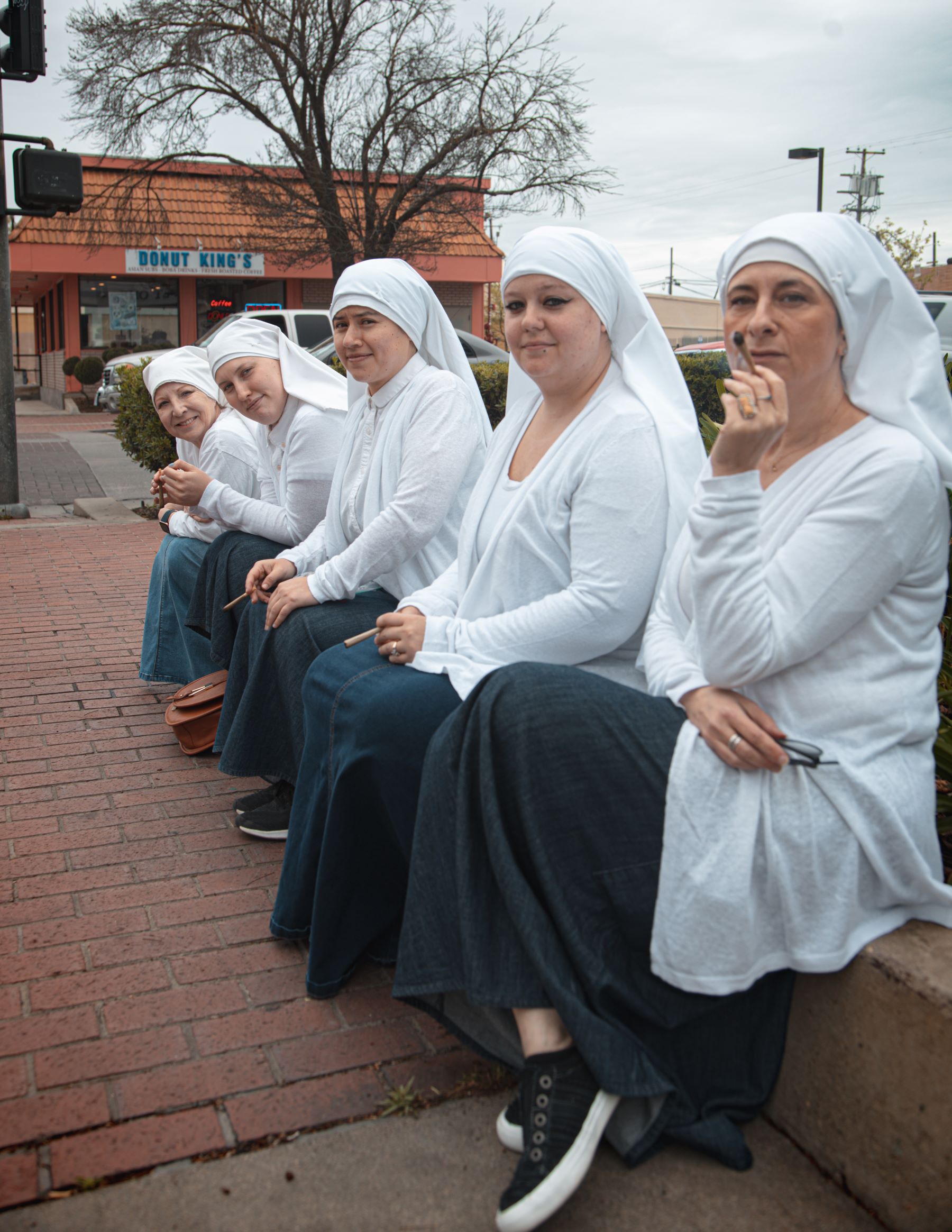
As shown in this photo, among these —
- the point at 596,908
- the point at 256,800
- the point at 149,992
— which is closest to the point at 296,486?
the point at 256,800

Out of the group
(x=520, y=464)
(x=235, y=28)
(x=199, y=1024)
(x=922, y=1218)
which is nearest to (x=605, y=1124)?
(x=922, y=1218)

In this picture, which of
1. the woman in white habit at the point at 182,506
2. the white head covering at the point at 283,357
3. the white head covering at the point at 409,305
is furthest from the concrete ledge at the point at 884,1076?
the woman in white habit at the point at 182,506

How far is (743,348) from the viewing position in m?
2.29

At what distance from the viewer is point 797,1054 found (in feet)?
7.49

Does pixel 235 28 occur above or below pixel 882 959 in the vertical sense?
above

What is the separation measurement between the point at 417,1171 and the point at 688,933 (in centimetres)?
71

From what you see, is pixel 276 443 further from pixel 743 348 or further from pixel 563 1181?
pixel 563 1181

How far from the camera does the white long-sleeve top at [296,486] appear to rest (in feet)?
15.4

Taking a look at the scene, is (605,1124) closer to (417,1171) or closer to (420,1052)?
(417,1171)

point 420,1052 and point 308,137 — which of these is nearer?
point 420,1052

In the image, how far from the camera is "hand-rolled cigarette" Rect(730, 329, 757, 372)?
2273 millimetres

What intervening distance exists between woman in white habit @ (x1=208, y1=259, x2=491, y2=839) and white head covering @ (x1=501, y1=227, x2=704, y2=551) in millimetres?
787

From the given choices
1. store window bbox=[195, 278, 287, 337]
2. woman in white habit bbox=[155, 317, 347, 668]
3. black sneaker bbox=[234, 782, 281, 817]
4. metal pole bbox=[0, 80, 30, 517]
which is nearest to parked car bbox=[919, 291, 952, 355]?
metal pole bbox=[0, 80, 30, 517]

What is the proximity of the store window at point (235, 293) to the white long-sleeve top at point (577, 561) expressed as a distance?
102 feet
